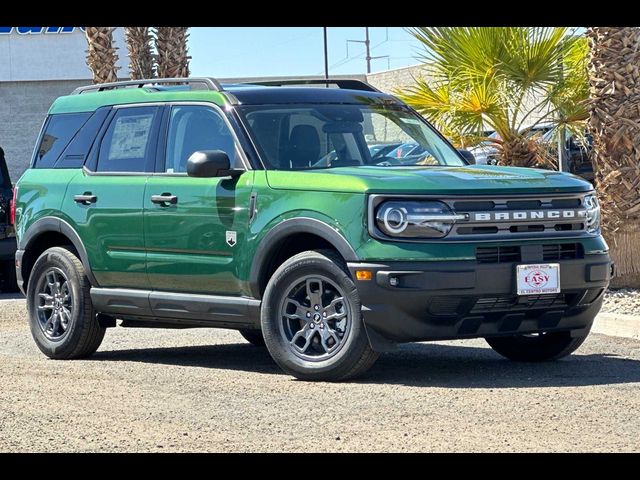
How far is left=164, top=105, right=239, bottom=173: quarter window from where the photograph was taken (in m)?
9.87

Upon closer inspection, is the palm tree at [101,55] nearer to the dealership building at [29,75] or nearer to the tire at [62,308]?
the tire at [62,308]

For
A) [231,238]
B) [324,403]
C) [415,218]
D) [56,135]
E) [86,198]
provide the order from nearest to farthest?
1. [324,403]
2. [415,218]
3. [231,238]
4. [86,198]
5. [56,135]

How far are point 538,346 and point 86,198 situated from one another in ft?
11.4

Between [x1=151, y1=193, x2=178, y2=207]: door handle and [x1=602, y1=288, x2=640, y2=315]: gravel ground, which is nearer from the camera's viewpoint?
[x1=151, y1=193, x2=178, y2=207]: door handle

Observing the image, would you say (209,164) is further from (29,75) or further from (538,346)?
(29,75)

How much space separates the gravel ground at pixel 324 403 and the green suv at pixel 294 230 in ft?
1.08

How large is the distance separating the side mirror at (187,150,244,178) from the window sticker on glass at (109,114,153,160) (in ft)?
3.17

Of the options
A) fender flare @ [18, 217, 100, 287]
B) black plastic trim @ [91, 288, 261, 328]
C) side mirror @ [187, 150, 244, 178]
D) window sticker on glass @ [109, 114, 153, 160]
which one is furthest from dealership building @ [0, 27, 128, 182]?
side mirror @ [187, 150, 244, 178]

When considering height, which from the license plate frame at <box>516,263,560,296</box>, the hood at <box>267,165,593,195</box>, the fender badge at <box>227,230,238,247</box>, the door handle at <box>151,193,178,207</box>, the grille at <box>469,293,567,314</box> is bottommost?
the grille at <box>469,293,567,314</box>

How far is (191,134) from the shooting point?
10102mm

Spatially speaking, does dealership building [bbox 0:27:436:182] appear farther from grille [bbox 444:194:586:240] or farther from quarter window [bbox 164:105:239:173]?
grille [bbox 444:194:586:240]

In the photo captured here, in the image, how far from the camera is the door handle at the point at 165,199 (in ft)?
32.3

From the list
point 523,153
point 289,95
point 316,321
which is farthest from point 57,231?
point 523,153

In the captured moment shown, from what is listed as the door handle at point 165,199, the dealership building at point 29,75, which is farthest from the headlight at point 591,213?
the dealership building at point 29,75
